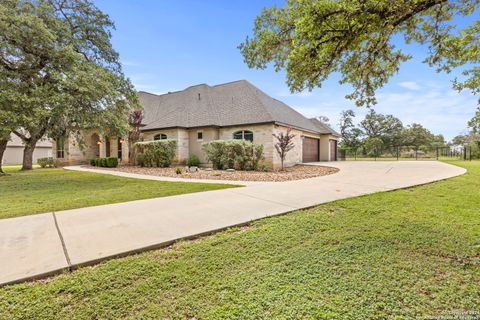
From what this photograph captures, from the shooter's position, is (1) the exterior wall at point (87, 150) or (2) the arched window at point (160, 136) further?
(1) the exterior wall at point (87, 150)

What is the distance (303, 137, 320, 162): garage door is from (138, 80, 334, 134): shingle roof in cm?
120

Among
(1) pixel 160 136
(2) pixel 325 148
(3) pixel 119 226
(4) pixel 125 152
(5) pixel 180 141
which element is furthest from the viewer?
(2) pixel 325 148

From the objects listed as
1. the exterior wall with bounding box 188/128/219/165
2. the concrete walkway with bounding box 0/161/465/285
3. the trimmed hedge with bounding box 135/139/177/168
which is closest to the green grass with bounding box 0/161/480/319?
Result: the concrete walkway with bounding box 0/161/465/285

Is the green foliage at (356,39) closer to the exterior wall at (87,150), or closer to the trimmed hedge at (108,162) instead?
the trimmed hedge at (108,162)

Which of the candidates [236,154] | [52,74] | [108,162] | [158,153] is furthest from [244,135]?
[52,74]

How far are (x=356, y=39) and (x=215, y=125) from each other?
43.4 ft

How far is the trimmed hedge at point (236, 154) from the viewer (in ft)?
43.8

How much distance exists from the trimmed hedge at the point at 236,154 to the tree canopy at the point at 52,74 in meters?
5.14

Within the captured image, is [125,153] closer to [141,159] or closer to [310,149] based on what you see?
[141,159]

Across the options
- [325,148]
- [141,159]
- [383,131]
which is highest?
[383,131]

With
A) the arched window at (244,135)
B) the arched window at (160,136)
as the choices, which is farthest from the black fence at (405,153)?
the arched window at (160,136)

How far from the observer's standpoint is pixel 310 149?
70.6 ft

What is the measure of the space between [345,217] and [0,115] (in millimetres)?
11800

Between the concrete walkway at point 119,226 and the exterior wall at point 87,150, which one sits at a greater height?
the exterior wall at point 87,150
